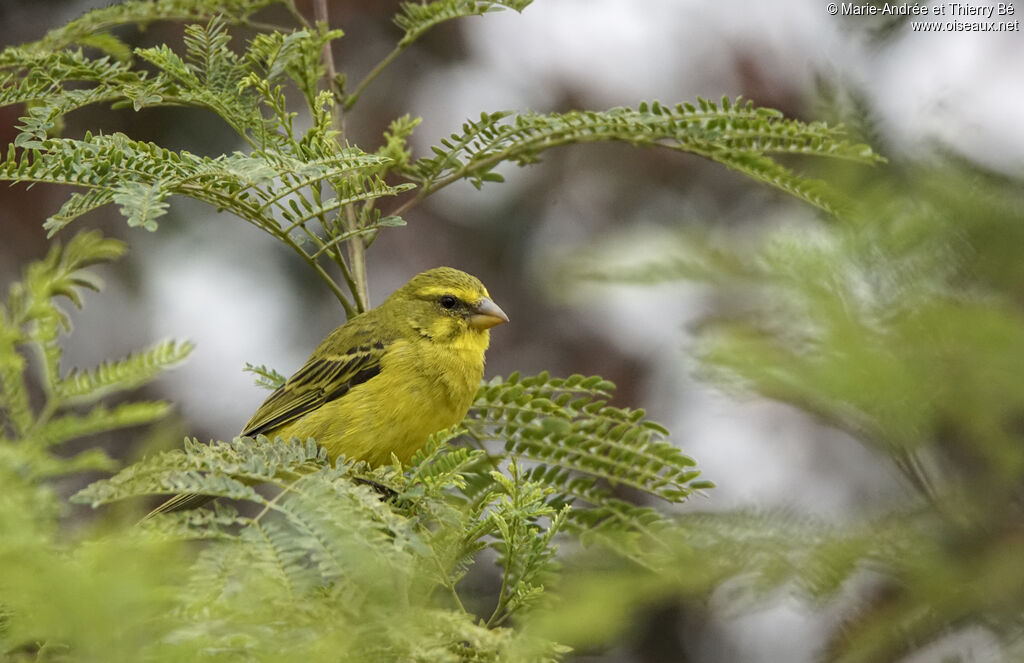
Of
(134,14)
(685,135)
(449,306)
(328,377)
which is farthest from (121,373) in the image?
(449,306)

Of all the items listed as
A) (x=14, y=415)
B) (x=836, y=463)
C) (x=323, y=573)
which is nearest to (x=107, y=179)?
(x=14, y=415)

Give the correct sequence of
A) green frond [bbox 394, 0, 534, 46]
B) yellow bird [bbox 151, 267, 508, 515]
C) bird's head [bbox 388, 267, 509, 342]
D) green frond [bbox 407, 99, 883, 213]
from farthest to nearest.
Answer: bird's head [bbox 388, 267, 509, 342], yellow bird [bbox 151, 267, 508, 515], green frond [bbox 394, 0, 534, 46], green frond [bbox 407, 99, 883, 213]

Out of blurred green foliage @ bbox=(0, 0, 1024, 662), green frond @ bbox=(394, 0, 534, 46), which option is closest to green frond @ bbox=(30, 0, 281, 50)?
green frond @ bbox=(394, 0, 534, 46)

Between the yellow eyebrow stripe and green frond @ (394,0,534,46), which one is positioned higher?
green frond @ (394,0,534,46)

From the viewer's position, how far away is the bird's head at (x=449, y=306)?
3885mm

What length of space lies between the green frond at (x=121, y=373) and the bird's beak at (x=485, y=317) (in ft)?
6.69

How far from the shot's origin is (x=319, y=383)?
12.4 ft

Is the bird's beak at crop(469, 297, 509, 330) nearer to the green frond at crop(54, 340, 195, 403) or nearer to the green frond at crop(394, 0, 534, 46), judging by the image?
the green frond at crop(394, 0, 534, 46)

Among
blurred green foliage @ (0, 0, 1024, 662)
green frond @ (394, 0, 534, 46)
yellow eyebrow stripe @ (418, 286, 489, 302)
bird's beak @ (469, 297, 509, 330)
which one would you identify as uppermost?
green frond @ (394, 0, 534, 46)

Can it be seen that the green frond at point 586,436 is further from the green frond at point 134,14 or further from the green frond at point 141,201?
the green frond at point 134,14

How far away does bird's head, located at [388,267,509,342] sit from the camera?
3885mm

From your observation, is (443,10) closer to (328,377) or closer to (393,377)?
(393,377)

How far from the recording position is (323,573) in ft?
5.19

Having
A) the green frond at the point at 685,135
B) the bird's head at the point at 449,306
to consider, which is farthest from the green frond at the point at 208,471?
the bird's head at the point at 449,306
